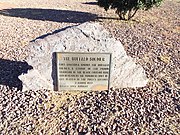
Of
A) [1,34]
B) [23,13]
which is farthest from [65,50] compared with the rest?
[23,13]

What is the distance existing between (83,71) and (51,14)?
10.9 meters

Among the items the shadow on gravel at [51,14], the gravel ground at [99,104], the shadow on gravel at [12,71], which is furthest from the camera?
the shadow on gravel at [51,14]

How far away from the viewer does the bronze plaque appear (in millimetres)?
7465

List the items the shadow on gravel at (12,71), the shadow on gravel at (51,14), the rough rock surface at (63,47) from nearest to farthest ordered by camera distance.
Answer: the rough rock surface at (63,47) → the shadow on gravel at (12,71) → the shadow on gravel at (51,14)

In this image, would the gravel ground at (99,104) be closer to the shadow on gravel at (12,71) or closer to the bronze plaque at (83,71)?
the shadow on gravel at (12,71)

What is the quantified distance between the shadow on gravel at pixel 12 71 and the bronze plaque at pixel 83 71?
3.28 feet

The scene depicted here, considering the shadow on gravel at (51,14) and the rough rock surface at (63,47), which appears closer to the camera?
the rough rock surface at (63,47)

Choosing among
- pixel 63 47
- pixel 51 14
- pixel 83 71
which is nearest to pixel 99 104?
pixel 83 71

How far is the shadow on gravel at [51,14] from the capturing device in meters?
16.5

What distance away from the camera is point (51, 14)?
17781mm

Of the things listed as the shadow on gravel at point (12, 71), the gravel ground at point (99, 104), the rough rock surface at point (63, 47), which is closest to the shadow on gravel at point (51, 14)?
the gravel ground at point (99, 104)

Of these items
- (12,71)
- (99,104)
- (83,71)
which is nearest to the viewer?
(99,104)

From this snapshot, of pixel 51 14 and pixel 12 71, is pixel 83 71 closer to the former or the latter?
pixel 12 71

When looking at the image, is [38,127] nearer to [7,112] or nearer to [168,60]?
[7,112]
